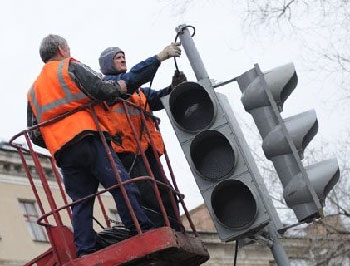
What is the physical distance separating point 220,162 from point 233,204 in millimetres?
318

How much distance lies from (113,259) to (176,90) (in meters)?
1.37

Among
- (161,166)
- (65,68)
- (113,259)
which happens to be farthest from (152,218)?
(65,68)

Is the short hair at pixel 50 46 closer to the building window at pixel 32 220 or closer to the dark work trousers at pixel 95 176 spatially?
the dark work trousers at pixel 95 176

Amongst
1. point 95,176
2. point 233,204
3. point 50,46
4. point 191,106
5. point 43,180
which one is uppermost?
point 50,46

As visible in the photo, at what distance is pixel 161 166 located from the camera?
7.17m

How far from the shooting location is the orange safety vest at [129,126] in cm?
675

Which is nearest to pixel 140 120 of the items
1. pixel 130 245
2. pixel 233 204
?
pixel 233 204

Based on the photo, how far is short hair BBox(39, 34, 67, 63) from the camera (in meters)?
6.88

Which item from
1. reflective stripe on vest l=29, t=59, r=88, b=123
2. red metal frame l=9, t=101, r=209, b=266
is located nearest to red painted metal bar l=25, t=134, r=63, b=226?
red metal frame l=9, t=101, r=209, b=266

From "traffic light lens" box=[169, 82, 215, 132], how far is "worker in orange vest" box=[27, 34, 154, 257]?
411 millimetres

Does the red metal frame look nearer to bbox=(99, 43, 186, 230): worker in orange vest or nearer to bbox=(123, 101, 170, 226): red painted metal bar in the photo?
bbox=(123, 101, 170, 226): red painted metal bar

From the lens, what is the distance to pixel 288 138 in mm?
6398

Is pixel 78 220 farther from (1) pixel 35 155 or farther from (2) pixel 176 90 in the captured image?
(2) pixel 176 90

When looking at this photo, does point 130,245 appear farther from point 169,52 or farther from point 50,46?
point 50,46
